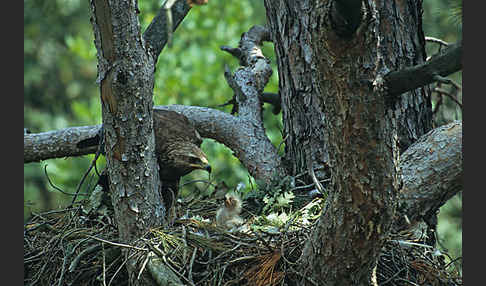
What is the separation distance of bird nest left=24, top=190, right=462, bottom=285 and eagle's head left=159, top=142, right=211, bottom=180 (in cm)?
44

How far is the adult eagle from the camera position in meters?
3.09

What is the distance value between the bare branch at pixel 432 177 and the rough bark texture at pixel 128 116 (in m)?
1.21

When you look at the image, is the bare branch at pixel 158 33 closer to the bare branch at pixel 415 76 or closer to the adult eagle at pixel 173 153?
the adult eagle at pixel 173 153

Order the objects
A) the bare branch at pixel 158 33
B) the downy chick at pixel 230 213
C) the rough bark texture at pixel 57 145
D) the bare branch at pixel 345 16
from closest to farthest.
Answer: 1. the bare branch at pixel 345 16
2. the downy chick at pixel 230 213
3. the bare branch at pixel 158 33
4. the rough bark texture at pixel 57 145

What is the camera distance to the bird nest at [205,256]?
231cm

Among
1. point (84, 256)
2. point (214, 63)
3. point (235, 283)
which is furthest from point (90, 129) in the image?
point (214, 63)

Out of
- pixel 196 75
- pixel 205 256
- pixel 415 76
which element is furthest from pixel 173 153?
pixel 196 75

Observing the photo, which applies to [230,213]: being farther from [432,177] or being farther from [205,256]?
[432,177]

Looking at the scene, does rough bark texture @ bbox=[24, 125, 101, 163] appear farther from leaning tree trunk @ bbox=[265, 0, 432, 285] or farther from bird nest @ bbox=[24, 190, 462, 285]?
leaning tree trunk @ bbox=[265, 0, 432, 285]

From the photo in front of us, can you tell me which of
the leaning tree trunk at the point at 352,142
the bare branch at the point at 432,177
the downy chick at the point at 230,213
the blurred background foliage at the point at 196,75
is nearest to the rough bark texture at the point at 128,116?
the downy chick at the point at 230,213

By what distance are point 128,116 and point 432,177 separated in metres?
1.49

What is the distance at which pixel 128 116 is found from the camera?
2262mm

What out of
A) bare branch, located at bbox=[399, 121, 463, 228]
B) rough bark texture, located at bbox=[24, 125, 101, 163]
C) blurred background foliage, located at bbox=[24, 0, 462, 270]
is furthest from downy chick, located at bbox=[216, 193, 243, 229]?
blurred background foliage, located at bbox=[24, 0, 462, 270]

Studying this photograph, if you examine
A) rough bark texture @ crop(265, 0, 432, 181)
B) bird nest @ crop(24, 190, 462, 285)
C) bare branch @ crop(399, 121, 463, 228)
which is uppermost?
rough bark texture @ crop(265, 0, 432, 181)
